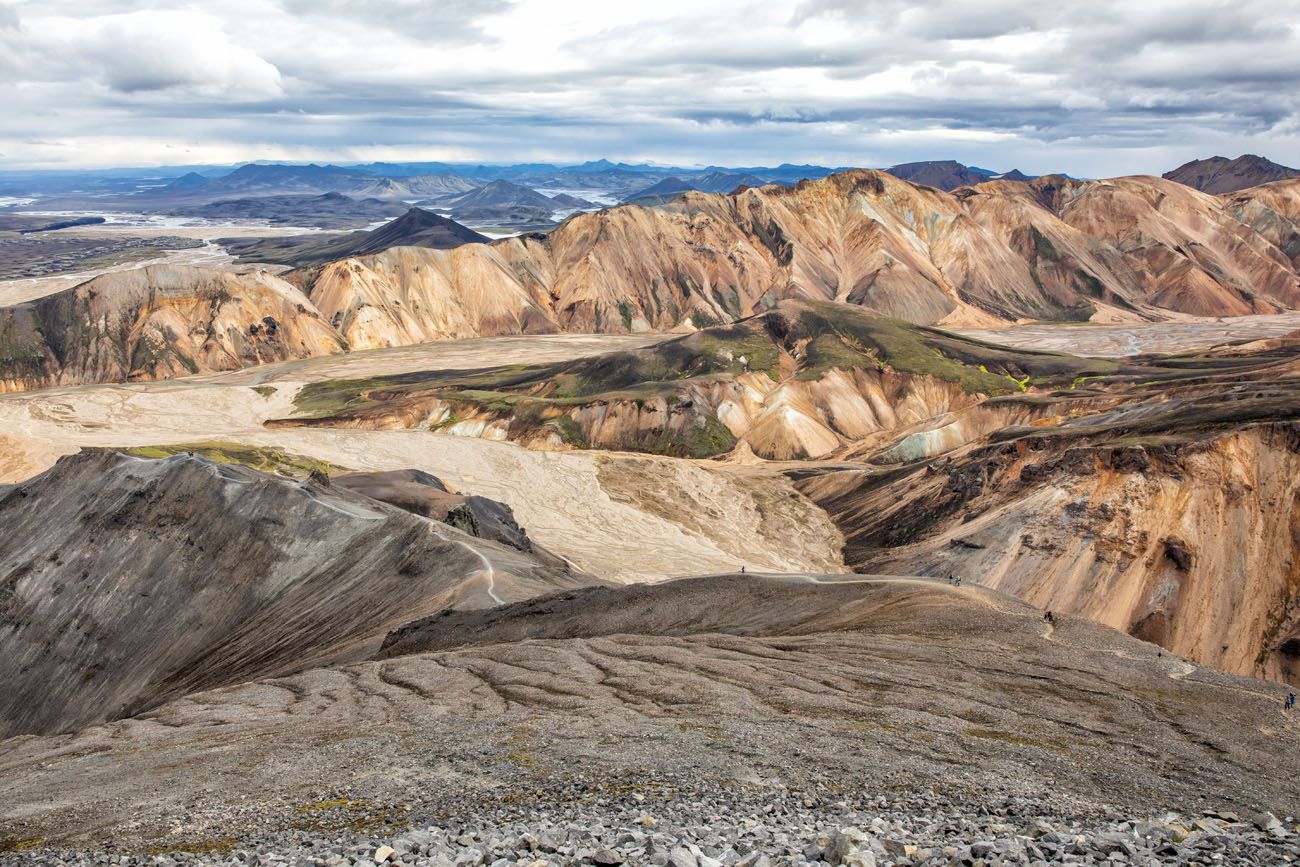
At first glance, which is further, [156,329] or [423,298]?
[423,298]

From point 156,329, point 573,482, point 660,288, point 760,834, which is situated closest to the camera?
point 760,834

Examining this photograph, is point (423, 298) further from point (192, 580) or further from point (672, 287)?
point (192, 580)

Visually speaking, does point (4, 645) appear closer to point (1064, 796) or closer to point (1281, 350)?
point (1064, 796)

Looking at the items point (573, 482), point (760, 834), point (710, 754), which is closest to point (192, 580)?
point (710, 754)

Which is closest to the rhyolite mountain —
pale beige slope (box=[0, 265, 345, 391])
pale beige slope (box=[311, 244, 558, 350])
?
pale beige slope (box=[311, 244, 558, 350])

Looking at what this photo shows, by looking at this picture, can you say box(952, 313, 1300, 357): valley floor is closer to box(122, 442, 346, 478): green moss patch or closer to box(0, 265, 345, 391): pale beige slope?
box(122, 442, 346, 478): green moss patch

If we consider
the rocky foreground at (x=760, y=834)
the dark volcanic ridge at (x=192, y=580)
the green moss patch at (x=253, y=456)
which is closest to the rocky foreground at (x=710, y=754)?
the rocky foreground at (x=760, y=834)

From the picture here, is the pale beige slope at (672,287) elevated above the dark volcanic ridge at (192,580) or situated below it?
above

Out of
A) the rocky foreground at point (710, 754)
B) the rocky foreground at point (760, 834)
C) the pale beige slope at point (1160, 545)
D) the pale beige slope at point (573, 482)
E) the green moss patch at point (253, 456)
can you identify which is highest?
the rocky foreground at point (760, 834)

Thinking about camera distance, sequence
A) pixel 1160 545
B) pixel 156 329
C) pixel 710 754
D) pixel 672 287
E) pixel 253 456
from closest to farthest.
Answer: pixel 710 754 → pixel 1160 545 → pixel 253 456 → pixel 156 329 → pixel 672 287

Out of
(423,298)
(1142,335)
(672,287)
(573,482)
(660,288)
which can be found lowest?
(573,482)

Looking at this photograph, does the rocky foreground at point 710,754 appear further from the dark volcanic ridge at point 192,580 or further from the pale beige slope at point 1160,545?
the pale beige slope at point 1160,545
